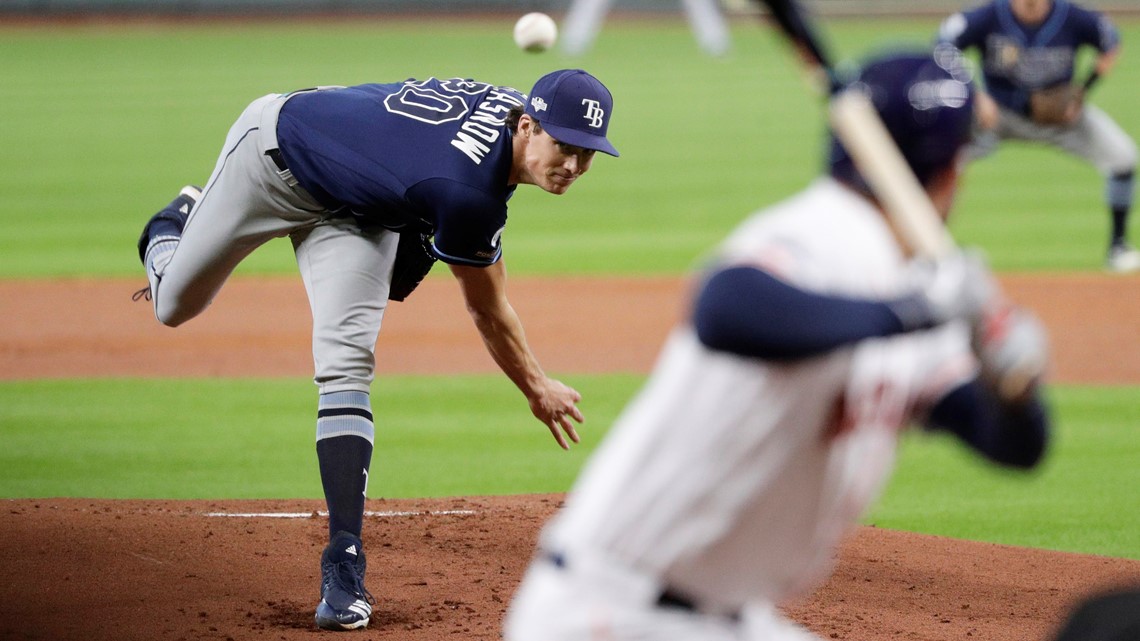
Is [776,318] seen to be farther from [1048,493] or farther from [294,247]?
[1048,493]

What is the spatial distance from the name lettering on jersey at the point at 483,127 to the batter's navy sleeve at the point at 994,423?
2.42 meters

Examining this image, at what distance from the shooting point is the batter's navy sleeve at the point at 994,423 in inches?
90.0

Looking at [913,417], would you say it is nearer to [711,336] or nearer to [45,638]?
[711,336]

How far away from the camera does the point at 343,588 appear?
4520 millimetres

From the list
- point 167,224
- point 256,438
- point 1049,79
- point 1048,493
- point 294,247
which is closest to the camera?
point 294,247

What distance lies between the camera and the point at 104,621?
4559 millimetres

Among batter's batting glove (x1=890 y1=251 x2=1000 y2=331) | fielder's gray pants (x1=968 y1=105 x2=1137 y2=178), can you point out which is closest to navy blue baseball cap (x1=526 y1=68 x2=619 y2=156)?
batter's batting glove (x1=890 y1=251 x2=1000 y2=331)

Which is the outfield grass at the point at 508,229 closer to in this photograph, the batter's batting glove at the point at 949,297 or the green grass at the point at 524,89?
the green grass at the point at 524,89

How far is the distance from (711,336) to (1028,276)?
10.1 metres

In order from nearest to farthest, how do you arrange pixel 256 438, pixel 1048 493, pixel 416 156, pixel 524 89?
1. pixel 416 156
2. pixel 1048 493
3. pixel 256 438
4. pixel 524 89

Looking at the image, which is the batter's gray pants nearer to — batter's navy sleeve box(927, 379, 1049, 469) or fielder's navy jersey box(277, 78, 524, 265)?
fielder's navy jersey box(277, 78, 524, 265)

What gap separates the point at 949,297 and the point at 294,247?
3248mm

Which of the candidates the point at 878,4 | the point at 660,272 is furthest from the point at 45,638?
the point at 878,4

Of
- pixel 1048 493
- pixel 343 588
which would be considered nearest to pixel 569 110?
pixel 343 588
